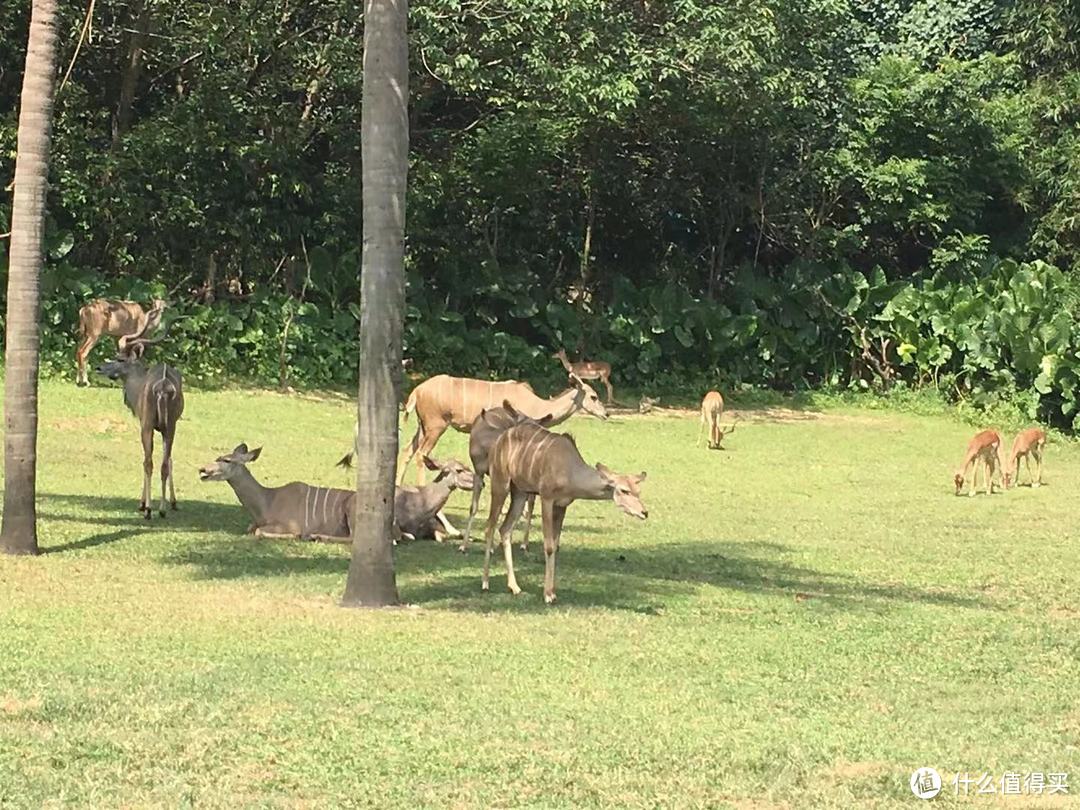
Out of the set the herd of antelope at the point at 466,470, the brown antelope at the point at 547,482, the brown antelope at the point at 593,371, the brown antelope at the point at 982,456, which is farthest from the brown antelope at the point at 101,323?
the brown antelope at the point at 547,482

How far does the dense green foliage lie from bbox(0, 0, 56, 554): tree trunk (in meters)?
11.7

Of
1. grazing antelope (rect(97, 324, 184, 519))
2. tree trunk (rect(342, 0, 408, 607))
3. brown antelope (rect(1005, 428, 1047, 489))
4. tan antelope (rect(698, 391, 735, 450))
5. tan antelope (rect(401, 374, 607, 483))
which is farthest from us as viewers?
tan antelope (rect(698, 391, 735, 450))

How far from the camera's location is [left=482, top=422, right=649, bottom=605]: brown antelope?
988 centimetres

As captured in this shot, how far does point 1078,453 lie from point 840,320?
19.8 feet

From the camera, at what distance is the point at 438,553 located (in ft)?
39.3

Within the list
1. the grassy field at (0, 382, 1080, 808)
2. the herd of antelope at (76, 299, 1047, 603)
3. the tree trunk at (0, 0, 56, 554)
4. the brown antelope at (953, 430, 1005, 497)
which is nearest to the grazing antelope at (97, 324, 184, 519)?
the herd of antelope at (76, 299, 1047, 603)

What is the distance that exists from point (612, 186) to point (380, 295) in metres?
19.9

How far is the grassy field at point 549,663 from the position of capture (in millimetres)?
5809

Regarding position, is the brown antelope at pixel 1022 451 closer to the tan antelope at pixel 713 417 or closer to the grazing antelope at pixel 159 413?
the tan antelope at pixel 713 417

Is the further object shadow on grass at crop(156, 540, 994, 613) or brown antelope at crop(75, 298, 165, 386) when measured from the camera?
brown antelope at crop(75, 298, 165, 386)

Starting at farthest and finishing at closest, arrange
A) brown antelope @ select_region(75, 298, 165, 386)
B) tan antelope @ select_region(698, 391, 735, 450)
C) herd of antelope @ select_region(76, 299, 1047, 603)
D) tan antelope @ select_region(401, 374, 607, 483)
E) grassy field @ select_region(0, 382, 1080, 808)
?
brown antelope @ select_region(75, 298, 165, 386)
tan antelope @ select_region(698, 391, 735, 450)
tan antelope @ select_region(401, 374, 607, 483)
herd of antelope @ select_region(76, 299, 1047, 603)
grassy field @ select_region(0, 382, 1080, 808)

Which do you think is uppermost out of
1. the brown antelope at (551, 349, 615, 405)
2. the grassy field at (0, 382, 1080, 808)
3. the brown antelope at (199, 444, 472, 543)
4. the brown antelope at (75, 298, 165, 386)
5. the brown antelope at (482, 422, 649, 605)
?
the brown antelope at (75, 298, 165, 386)

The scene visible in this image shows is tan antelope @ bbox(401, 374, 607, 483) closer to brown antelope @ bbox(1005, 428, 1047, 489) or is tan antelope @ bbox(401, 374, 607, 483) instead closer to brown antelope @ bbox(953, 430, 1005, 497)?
brown antelope @ bbox(953, 430, 1005, 497)

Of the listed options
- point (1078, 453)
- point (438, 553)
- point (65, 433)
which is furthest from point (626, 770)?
point (1078, 453)
